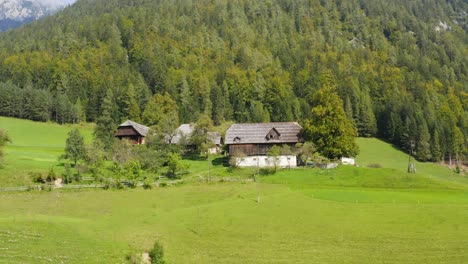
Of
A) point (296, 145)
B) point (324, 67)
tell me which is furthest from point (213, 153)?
point (324, 67)

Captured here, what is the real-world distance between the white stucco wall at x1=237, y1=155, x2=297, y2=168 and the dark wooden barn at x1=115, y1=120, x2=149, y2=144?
105ft

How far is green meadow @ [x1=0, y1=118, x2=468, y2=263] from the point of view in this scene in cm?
2906

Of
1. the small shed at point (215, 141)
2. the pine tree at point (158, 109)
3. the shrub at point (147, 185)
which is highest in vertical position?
the pine tree at point (158, 109)

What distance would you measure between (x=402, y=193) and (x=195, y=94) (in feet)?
335

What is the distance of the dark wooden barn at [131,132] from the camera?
10275cm

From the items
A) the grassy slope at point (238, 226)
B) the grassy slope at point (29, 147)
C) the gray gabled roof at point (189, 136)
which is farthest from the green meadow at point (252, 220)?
the gray gabled roof at point (189, 136)

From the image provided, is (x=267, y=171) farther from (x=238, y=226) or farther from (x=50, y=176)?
(x=238, y=226)

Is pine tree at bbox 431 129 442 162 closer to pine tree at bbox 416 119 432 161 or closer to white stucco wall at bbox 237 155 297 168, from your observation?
pine tree at bbox 416 119 432 161

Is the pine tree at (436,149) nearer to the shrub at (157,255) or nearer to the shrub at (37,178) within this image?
the shrub at (37,178)

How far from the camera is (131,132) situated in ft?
339

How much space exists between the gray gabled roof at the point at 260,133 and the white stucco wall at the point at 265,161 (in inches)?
169

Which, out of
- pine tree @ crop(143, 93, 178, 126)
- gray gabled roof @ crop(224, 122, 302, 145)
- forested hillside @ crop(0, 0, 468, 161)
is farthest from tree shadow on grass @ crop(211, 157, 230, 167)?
forested hillside @ crop(0, 0, 468, 161)

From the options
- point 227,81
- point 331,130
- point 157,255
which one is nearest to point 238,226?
point 157,255

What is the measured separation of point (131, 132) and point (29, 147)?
23677 mm
